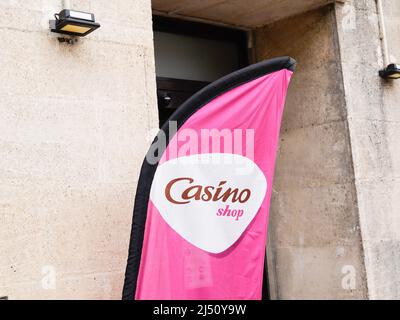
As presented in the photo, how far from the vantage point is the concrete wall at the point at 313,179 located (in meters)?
4.66

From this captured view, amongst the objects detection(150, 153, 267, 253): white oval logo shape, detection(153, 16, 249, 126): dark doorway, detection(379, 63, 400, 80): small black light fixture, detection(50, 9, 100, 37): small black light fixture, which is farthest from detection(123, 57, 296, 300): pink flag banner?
detection(379, 63, 400, 80): small black light fixture

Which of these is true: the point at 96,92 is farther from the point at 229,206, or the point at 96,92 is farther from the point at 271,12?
the point at 271,12

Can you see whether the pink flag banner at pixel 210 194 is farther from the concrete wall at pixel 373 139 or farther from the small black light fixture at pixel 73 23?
the concrete wall at pixel 373 139

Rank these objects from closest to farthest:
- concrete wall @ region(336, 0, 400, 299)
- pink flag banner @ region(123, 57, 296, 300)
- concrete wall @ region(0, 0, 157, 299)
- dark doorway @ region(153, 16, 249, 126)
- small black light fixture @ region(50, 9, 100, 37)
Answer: pink flag banner @ region(123, 57, 296, 300) → concrete wall @ region(0, 0, 157, 299) → small black light fixture @ region(50, 9, 100, 37) → concrete wall @ region(336, 0, 400, 299) → dark doorway @ region(153, 16, 249, 126)

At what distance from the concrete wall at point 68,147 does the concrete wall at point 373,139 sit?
1989 millimetres

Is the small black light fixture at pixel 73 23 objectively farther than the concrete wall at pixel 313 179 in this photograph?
No

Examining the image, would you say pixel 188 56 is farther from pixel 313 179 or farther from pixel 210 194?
pixel 210 194

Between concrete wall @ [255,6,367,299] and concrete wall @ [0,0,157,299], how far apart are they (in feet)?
6.19

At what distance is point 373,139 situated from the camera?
15.6 feet

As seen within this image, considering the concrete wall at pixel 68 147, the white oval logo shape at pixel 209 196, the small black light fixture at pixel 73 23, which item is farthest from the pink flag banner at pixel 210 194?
the small black light fixture at pixel 73 23

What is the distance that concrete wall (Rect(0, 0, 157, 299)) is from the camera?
2924 millimetres

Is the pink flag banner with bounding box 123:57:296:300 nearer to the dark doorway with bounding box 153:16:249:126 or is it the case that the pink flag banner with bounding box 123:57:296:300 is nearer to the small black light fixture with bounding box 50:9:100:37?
the small black light fixture with bounding box 50:9:100:37

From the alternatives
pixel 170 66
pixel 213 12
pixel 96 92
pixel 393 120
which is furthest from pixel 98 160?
pixel 393 120
